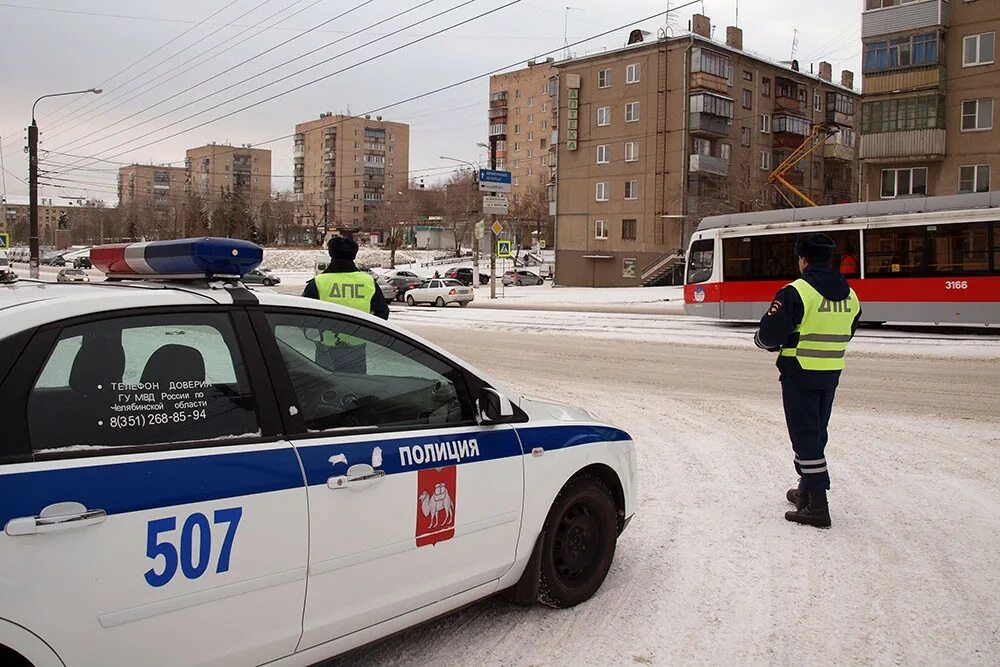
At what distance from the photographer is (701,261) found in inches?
974

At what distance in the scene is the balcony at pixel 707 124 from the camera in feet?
178

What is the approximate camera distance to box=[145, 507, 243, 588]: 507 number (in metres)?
2.56

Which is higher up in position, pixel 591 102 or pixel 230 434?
pixel 591 102

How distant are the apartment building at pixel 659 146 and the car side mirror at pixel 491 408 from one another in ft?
164

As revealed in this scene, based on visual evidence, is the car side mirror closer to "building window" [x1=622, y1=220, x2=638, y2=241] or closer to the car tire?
the car tire

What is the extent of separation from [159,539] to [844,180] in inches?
2910

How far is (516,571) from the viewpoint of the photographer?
3941 millimetres

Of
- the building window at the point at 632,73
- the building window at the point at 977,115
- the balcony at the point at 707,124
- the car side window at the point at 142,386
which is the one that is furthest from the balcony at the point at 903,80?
the car side window at the point at 142,386

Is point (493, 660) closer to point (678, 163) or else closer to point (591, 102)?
point (678, 163)

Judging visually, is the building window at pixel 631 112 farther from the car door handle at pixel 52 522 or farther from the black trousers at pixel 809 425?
the car door handle at pixel 52 522

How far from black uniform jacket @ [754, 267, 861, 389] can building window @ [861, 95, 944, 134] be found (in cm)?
3819

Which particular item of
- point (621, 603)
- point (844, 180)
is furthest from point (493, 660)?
point (844, 180)

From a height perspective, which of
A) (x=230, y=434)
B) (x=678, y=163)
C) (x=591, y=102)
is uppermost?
(x=591, y=102)

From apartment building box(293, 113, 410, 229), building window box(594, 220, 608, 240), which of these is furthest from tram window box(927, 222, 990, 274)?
apartment building box(293, 113, 410, 229)
